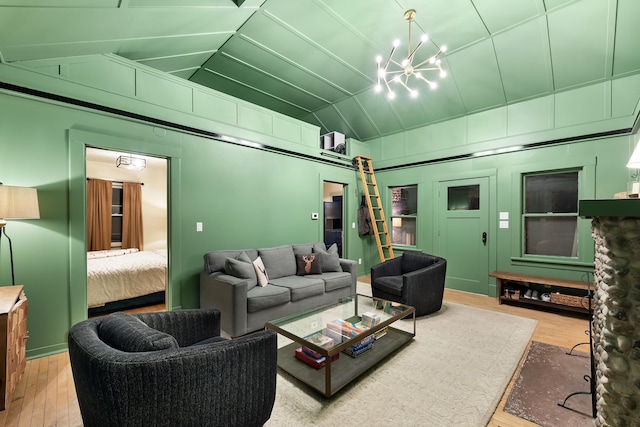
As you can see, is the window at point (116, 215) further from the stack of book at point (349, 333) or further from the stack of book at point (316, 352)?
the stack of book at point (349, 333)

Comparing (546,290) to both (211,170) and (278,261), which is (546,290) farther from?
(211,170)

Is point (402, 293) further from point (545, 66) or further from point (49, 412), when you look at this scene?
point (545, 66)

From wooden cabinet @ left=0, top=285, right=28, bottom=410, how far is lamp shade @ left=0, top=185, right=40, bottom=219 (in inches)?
22.8

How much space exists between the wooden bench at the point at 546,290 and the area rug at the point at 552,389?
1220 mm

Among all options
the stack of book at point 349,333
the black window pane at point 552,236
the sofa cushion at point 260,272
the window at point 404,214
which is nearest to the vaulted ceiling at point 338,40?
the window at point 404,214

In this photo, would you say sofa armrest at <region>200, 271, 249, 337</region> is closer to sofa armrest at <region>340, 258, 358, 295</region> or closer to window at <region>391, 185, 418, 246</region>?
sofa armrest at <region>340, 258, 358, 295</region>

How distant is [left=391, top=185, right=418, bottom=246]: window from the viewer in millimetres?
5473

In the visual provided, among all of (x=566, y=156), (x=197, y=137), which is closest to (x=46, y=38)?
(x=197, y=137)

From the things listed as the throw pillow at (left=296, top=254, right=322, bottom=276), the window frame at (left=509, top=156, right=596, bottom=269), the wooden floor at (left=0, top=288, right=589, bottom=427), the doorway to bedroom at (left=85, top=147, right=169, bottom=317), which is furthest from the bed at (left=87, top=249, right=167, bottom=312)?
the window frame at (left=509, top=156, right=596, bottom=269)

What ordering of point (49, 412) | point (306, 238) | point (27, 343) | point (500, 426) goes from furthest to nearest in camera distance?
point (306, 238), point (27, 343), point (49, 412), point (500, 426)

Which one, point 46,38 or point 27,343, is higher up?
point 46,38

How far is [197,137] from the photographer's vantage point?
3459 millimetres

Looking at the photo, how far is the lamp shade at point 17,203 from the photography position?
195 centimetres

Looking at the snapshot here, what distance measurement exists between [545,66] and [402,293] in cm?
357
